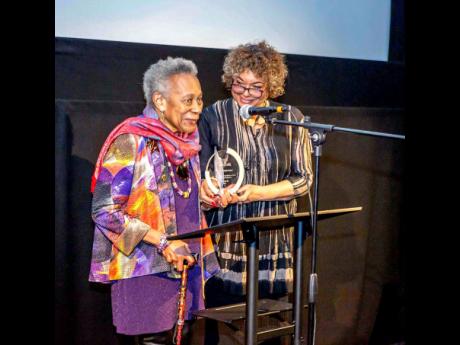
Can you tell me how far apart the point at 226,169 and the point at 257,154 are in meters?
0.18

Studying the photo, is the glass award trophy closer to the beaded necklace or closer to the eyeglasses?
the beaded necklace

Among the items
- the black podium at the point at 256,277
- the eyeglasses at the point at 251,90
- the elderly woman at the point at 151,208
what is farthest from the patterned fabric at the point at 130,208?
the eyeglasses at the point at 251,90

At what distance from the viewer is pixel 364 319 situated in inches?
179

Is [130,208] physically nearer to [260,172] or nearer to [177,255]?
[177,255]

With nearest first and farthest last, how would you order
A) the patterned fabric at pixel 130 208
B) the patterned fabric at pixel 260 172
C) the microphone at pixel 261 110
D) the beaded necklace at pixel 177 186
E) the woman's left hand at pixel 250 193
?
1. the microphone at pixel 261 110
2. the patterned fabric at pixel 130 208
3. the beaded necklace at pixel 177 186
4. the woman's left hand at pixel 250 193
5. the patterned fabric at pixel 260 172

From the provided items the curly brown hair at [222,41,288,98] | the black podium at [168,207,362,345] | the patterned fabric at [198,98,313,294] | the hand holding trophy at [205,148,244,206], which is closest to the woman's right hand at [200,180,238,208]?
the hand holding trophy at [205,148,244,206]

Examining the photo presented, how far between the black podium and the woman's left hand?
410 mm

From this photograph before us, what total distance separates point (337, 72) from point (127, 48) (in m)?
1.36

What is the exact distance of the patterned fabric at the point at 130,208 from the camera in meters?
3.08

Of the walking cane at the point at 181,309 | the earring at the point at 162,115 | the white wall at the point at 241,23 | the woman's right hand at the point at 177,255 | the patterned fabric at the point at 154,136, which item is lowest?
the walking cane at the point at 181,309

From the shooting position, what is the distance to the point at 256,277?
2836 mm

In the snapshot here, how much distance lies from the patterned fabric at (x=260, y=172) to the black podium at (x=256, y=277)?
407 mm

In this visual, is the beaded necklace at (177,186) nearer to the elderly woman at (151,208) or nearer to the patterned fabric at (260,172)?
the elderly woman at (151,208)

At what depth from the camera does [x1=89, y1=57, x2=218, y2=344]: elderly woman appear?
3.09m
